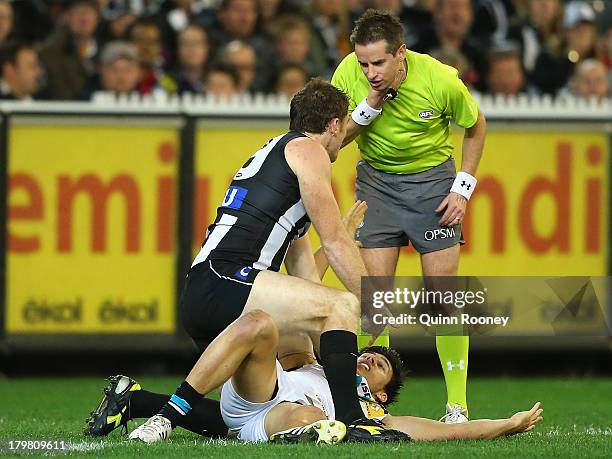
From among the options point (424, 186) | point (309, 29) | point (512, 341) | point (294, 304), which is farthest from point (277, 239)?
point (309, 29)

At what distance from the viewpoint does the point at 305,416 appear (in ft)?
24.6

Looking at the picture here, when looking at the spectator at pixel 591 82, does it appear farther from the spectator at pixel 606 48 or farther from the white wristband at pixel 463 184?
the white wristband at pixel 463 184

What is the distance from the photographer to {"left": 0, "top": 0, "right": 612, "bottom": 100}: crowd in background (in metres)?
13.2

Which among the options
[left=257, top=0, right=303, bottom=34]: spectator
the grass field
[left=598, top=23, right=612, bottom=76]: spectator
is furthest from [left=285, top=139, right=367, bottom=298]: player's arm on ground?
[left=598, top=23, right=612, bottom=76]: spectator

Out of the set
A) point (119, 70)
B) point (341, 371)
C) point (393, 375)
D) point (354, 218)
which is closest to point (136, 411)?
point (341, 371)

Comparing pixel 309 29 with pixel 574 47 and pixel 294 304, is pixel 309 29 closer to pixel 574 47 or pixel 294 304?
pixel 574 47

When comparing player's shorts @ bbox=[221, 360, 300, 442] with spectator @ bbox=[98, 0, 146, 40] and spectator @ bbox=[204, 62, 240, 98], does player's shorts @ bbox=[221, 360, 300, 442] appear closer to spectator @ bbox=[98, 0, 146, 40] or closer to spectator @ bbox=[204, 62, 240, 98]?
spectator @ bbox=[204, 62, 240, 98]

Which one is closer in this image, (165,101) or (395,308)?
(395,308)

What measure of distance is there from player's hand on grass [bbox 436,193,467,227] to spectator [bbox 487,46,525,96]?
489 centimetres

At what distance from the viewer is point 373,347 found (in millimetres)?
8445

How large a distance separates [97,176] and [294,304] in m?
5.37

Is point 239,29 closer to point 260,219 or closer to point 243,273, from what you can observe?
point 260,219

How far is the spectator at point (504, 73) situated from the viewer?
44.9ft

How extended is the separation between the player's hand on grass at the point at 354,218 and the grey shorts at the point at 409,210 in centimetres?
64
